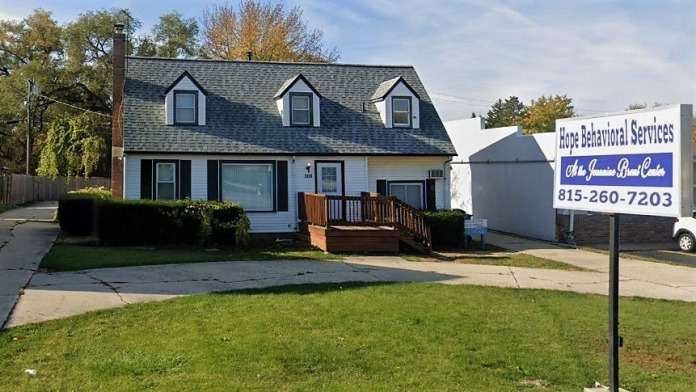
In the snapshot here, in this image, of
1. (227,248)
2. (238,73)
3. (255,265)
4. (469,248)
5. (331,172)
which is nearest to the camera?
(255,265)

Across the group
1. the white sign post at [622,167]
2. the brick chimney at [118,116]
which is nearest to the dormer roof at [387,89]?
the brick chimney at [118,116]

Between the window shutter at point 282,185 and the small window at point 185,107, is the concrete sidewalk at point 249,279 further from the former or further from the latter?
the small window at point 185,107

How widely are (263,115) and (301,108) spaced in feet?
4.26

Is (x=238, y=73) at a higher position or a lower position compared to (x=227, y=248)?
higher

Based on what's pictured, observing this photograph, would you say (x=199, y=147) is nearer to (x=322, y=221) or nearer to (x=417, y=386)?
(x=322, y=221)

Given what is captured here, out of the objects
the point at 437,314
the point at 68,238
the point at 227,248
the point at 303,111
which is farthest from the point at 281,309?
the point at 303,111

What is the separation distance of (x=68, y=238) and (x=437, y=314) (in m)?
13.6

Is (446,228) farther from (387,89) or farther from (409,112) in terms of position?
(387,89)

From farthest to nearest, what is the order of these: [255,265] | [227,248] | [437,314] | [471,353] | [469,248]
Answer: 1. [469,248]
2. [227,248]
3. [255,265]
4. [437,314]
5. [471,353]

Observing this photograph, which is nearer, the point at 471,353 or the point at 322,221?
the point at 471,353

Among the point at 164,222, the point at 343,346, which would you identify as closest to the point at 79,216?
the point at 164,222

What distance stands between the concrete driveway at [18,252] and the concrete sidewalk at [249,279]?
197 mm

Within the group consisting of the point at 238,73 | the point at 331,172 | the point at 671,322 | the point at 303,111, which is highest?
the point at 238,73

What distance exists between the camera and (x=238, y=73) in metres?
24.4
